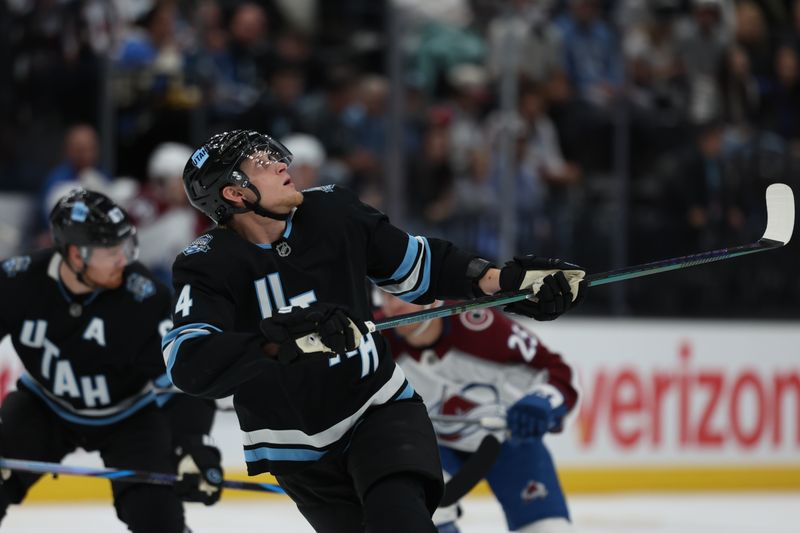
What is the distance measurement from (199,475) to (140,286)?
0.67 metres

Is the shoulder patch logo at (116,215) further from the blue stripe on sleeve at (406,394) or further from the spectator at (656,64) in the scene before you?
the spectator at (656,64)

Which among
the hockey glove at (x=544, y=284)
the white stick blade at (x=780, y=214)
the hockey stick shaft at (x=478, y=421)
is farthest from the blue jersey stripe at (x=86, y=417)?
the white stick blade at (x=780, y=214)

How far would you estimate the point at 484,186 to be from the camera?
7031mm

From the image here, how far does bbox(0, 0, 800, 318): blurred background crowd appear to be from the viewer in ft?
21.6

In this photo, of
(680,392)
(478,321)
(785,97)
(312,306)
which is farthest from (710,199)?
(312,306)

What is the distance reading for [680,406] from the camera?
23.3 ft

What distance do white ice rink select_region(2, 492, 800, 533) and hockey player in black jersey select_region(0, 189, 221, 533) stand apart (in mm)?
1542

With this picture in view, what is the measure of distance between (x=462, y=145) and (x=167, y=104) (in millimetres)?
1606

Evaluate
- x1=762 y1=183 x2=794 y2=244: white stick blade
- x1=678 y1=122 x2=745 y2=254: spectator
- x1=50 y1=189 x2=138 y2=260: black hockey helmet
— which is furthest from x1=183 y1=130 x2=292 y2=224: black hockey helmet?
x1=678 y1=122 x2=745 y2=254: spectator

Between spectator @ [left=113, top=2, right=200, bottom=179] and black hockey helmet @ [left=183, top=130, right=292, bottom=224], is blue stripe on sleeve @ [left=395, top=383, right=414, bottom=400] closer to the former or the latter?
black hockey helmet @ [left=183, top=130, right=292, bottom=224]

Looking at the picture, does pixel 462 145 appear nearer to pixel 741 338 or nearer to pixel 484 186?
pixel 484 186

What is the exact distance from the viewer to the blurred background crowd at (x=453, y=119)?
6.58 m

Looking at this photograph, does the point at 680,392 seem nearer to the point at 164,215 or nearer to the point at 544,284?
the point at 164,215

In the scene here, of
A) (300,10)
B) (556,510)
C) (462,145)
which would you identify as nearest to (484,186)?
(462,145)
